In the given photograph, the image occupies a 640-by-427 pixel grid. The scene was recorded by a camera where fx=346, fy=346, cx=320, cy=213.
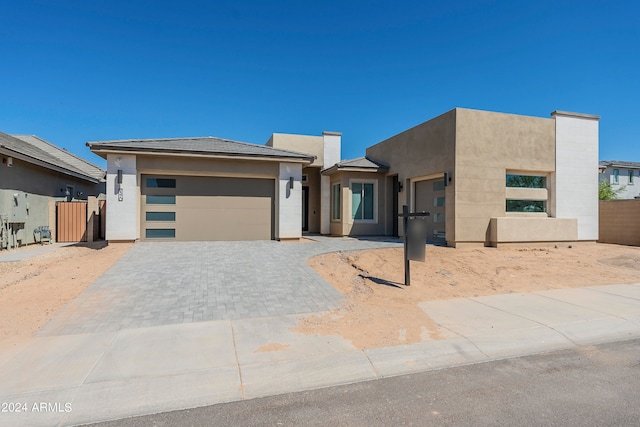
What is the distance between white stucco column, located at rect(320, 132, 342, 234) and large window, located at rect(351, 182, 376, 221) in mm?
1801

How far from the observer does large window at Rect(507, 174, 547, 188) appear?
1389cm

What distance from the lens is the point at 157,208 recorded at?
1263 centimetres

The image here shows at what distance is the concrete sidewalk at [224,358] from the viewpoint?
3.37m

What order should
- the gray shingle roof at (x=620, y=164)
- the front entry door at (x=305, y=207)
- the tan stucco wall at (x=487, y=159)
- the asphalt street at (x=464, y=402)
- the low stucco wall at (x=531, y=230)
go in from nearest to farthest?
the asphalt street at (x=464, y=402) → the tan stucco wall at (x=487, y=159) → the low stucco wall at (x=531, y=230) → the front entry door at (x=305, y=207) → the gray shingle roof at (x=620, y=164)

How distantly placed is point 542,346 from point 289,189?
10.2 m

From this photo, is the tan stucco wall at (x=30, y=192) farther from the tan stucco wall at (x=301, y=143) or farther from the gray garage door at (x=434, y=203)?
the gray garage door at (x=434, y=203)

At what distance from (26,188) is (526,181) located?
2016 centimetres

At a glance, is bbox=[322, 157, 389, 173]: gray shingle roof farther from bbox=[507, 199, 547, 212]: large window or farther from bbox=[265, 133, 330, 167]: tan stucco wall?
bbox=[507, 199, 547, 212]: large window

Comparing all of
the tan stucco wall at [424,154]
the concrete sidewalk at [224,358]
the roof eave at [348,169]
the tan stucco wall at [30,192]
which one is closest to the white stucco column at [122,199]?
the tan stucco wall at [30,192]

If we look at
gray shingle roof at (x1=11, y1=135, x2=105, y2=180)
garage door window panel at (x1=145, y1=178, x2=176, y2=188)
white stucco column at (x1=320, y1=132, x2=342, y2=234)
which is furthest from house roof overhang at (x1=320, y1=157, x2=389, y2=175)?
gray shingle roof at (x1=11, y1=135, x2=105, y2=180)

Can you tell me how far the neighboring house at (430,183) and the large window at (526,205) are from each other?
1.7 inches

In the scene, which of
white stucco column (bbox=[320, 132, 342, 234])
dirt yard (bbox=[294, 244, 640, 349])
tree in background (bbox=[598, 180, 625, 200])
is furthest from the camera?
tree in background (bbox=[598, 180, 625, 200])

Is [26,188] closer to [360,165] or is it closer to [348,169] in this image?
[348,169]

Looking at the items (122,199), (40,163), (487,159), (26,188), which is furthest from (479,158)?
(26,188)
